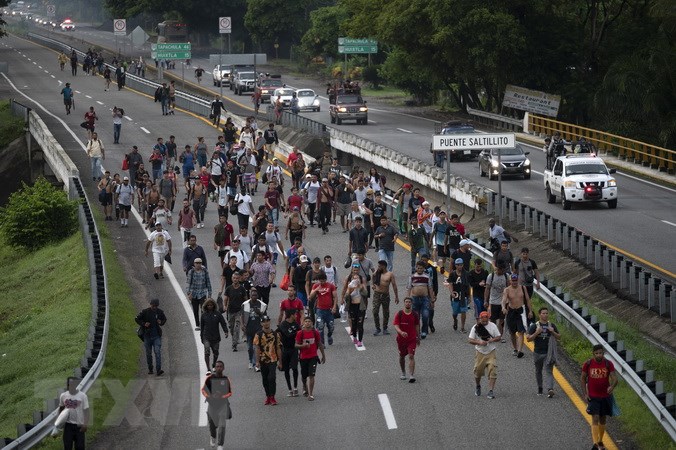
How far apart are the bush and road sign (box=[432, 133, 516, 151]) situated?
13877 mm

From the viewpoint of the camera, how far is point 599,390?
17203 mm

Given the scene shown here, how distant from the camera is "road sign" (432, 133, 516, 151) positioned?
29992 mm

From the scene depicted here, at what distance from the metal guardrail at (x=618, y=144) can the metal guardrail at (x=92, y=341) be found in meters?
22.9

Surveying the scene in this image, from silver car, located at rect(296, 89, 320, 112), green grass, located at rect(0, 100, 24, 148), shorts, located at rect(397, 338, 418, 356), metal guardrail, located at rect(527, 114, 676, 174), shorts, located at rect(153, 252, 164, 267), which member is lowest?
silver car, located at rect(296, 89, 320, 112)

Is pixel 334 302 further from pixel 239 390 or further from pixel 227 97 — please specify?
pixel 227 97

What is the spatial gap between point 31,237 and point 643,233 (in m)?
17.6

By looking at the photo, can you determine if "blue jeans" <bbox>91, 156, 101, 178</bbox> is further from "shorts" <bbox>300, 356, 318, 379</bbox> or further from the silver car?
the silver car

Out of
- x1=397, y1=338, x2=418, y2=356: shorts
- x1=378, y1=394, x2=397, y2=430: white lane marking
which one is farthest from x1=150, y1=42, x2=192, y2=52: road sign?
x1=378, y1=394, x2=397, y2=430: white lane marking

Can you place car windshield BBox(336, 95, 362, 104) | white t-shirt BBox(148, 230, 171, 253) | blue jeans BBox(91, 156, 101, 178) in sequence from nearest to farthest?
white t-shirt BBox(148, 230, 171, 253) < blue jeans BBox(91, 156, 101, 178) < car windshield BBox(336, 95, 362, 104)

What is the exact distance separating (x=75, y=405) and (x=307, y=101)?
204ft

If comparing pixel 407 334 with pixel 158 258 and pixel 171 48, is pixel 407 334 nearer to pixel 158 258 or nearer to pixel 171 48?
pixel 158 258

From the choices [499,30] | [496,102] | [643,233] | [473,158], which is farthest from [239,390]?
[496,102]

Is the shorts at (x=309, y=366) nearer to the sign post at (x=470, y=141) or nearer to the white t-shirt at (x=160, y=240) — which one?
the white t-shirt at (x=160, y=240)

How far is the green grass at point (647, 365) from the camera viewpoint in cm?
1734
